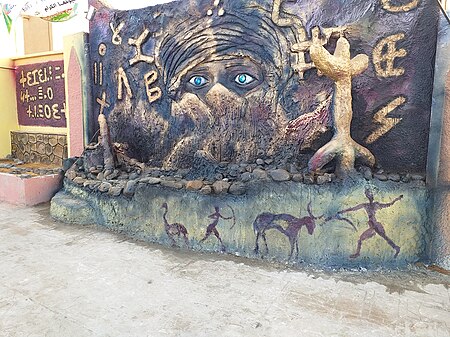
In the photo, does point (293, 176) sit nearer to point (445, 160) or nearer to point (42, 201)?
point (445, 160)

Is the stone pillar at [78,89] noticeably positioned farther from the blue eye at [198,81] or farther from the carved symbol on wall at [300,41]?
the carved symbol on wall at [300,41]

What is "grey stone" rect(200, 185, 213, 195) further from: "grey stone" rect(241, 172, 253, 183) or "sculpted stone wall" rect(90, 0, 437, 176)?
"sculpted stone wall" rect(90, 0, 437, 176)

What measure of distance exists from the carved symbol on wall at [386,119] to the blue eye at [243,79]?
5.25 feet

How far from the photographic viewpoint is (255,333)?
2.57m

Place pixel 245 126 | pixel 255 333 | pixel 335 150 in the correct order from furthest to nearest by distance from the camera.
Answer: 1. pixel 245 126
2. pixel 335 150
3. pixel 255 333

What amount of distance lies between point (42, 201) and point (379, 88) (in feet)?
17.5

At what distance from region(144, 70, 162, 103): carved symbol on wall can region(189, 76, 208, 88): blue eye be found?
0.64 metres

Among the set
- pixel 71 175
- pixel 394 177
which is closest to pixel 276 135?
pixel 394 177

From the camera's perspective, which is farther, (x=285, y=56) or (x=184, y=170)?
(x=184, y=170)

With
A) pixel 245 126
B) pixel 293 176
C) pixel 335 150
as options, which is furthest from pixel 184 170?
pixel 335 150

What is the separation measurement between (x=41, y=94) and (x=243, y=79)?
18.3ft

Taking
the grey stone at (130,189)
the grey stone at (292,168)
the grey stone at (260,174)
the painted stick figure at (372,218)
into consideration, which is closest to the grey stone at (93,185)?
the grey stone at (130,189)

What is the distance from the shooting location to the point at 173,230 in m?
4.33

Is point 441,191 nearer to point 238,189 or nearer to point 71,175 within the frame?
point 238,189
